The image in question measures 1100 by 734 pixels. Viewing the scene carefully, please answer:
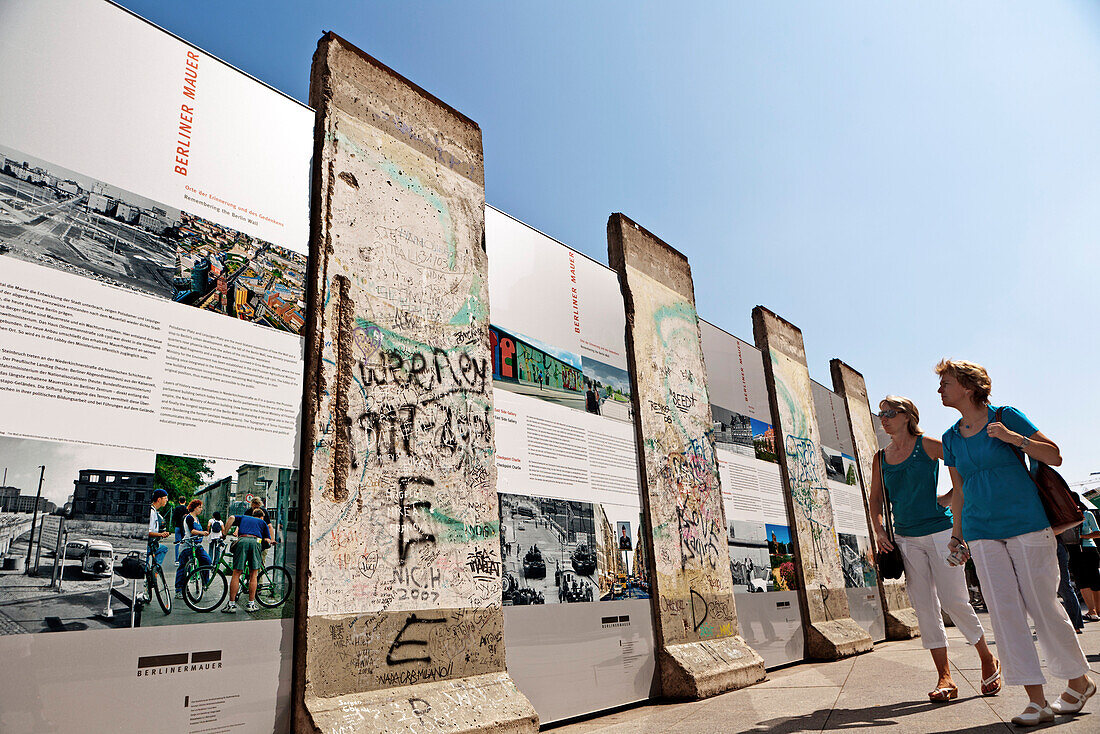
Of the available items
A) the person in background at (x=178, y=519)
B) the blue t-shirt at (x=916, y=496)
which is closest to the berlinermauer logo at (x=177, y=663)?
the person in background at (x=178, y=519)

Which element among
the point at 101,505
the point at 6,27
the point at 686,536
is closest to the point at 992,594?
the point at 686,536

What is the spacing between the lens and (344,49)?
4.59 meters

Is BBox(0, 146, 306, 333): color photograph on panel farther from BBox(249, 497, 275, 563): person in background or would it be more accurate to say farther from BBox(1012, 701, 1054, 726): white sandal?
BBox(1012, 701, 1054, 726): white sandal

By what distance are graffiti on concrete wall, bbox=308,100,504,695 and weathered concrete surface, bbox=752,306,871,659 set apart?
543 cm

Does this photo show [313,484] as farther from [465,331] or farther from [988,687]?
[988,687]

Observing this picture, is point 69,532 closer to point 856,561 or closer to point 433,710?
point 433,710

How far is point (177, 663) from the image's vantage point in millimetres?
3055

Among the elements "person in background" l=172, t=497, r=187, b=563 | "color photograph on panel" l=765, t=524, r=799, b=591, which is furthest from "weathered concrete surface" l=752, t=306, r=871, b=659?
"person in background" l=172, t=497, r=187, b=563

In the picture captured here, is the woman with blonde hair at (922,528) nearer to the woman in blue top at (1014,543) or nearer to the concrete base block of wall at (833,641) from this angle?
the woman in blue top at (1014,543)

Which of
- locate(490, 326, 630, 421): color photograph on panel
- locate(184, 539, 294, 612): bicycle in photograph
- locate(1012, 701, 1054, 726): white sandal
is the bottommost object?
locate(1012, 701, 1054, 726): white sandal

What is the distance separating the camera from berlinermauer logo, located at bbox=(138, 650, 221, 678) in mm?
2967

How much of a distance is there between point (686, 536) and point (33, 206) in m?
5.40

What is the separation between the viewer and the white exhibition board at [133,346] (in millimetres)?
2850

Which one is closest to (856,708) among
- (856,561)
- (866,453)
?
(856,561)
